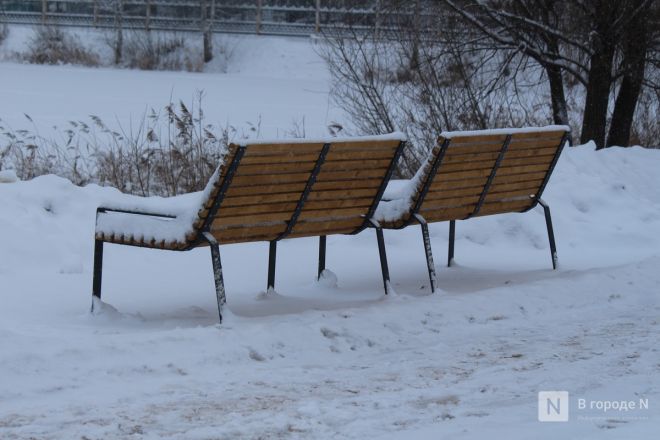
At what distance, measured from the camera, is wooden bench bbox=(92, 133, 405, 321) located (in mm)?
6012

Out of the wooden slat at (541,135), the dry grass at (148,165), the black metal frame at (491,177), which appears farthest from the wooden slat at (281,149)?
the dry grass at (148,165)

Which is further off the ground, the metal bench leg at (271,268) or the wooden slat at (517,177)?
the wooden slat at (517,177)

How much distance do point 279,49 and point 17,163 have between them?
3207cm

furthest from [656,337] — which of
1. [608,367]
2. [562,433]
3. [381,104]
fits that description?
[381,104]

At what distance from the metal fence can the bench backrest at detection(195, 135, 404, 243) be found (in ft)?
129

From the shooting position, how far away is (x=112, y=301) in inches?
269

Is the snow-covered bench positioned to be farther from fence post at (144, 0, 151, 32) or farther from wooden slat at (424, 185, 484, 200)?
fence post at (144, 0, 151, 32)

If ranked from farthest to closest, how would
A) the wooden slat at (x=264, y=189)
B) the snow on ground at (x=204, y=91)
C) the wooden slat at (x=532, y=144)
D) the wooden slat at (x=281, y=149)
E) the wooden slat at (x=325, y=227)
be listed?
the snow on ground at (x=204, y=91) < the wooden slat at (x=532, y=144) < the wooden slat at (x=325, y=227) < the wooden slat at (x=264, y=189) < the wooden slat at (x=281, y=149)

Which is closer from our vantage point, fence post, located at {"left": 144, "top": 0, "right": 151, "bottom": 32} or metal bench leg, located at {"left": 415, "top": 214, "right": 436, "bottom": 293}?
metal bench leg, located at {"left": 415, "top": 214, "right": 436, "bottom": 293}

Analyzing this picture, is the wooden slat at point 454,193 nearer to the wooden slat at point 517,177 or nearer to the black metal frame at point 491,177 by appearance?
the black metal frame at point 491,177

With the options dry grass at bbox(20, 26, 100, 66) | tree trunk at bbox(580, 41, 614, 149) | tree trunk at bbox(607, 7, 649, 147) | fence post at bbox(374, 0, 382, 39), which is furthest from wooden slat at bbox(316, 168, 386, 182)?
dry grass at bbox(20, 26, 100, 66)

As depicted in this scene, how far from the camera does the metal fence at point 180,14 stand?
46969 millimetres

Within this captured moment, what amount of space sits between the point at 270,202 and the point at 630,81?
8.79 metres

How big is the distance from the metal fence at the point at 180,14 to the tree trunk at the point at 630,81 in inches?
1248
